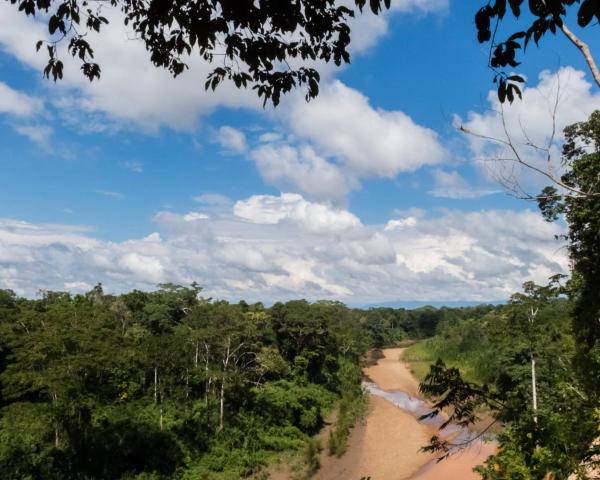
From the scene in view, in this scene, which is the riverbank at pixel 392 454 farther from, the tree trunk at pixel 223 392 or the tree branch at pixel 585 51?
the tree branch at pixel 585 51

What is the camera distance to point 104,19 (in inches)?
177

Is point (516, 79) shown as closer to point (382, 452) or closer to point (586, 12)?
point (586, 12)

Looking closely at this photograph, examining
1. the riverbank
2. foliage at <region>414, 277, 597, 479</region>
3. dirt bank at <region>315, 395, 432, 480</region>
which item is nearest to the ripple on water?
the riverbank

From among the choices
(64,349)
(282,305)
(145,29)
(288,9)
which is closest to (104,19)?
(145,29)

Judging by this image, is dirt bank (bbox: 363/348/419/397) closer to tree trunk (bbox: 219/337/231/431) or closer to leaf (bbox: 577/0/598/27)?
tree trunk (bbox: 219/337/231/431)

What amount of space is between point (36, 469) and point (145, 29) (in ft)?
59.7

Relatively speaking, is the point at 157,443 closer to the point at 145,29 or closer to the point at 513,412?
the point at 513,412

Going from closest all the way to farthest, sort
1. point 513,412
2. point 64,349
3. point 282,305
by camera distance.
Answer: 1. point 513,412
2. point 64,349
3. point 282,305

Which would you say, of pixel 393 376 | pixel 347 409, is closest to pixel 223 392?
pixel 347 409

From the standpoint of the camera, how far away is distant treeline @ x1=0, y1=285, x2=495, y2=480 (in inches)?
698

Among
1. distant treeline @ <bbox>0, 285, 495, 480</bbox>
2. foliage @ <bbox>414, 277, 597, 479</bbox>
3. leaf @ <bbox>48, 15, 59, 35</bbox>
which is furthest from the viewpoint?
distant treeline @ <bbox>0, 285, 495, 480</bbox>

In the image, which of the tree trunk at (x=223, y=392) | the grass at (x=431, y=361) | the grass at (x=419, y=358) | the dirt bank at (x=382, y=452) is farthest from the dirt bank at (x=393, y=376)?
the tree trunk at (x=223, y=392)

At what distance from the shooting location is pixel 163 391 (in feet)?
80.4

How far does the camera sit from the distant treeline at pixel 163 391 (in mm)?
17719
